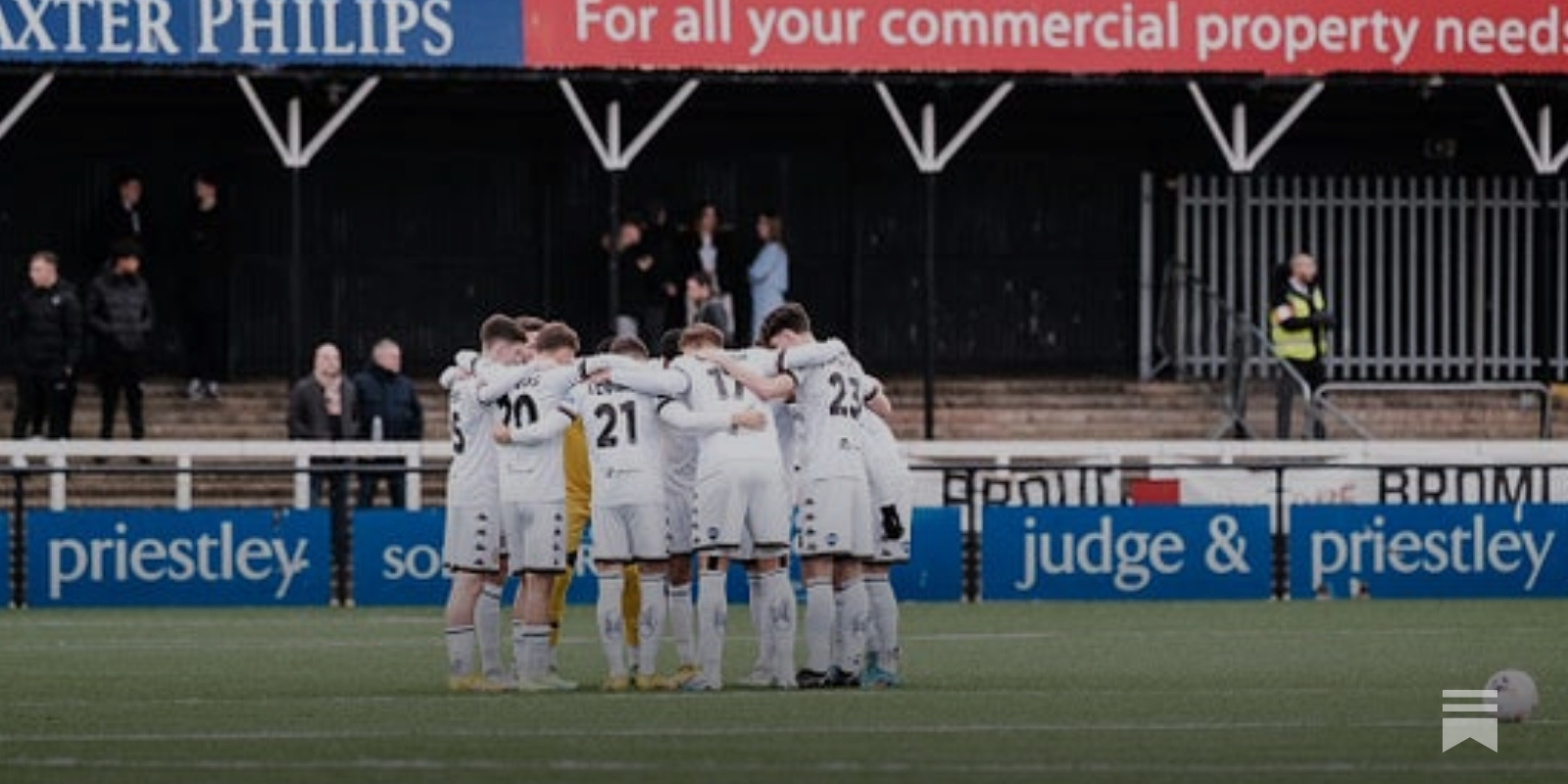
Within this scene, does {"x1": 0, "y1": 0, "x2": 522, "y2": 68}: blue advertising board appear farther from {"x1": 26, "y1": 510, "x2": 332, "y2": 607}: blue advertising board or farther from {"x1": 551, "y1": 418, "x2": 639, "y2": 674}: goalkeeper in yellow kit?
{"x1": 551, "y1": 418, "x2": 639, "y2": 674}: goalkeeper in yellow kit

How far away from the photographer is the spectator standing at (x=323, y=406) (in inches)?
1355

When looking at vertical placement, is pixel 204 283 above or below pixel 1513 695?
above

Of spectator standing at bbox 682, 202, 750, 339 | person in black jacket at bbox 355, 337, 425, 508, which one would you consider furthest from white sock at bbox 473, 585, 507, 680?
spectator standing at bbox 682, 202, 750, 339

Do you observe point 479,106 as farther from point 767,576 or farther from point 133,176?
point 767,576

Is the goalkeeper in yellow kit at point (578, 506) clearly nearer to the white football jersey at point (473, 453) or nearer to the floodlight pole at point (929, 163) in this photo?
the white football jersey at point (473, 453)

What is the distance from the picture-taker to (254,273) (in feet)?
129

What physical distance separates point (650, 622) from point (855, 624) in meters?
1.07

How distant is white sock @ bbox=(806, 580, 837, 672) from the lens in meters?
22.7

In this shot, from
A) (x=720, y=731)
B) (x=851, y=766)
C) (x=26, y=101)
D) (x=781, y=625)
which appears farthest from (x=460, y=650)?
(x=26, y=101)

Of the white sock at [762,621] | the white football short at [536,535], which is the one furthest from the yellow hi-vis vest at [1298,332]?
the white football short at [536,535]

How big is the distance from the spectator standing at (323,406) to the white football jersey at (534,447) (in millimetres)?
11528

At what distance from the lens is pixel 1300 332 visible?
37656 millimetres

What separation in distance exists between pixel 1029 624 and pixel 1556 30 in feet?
34.6

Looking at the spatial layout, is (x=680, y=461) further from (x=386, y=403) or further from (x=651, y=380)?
(x=386, y=403)
